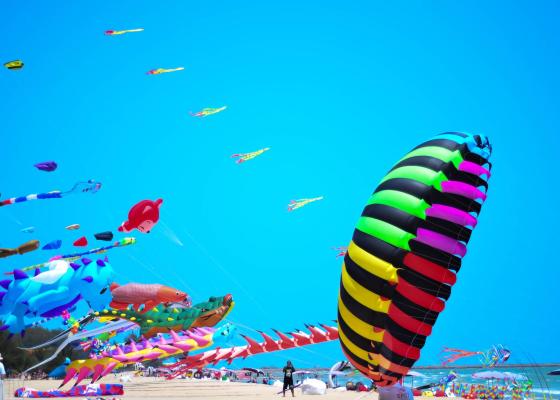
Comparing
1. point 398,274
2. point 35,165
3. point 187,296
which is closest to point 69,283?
point 35,165

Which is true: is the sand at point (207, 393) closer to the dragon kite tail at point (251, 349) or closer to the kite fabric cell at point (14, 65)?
the dragon kite tail at point (251, 349)

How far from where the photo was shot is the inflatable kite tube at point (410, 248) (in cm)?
1091

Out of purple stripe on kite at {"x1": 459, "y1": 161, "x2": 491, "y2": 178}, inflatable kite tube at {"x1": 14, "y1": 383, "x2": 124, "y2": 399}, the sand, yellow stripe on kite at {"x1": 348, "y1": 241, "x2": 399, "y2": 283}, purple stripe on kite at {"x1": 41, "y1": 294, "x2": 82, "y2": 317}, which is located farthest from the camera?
the sand

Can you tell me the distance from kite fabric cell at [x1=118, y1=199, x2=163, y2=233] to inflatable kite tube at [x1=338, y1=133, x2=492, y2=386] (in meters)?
13.6

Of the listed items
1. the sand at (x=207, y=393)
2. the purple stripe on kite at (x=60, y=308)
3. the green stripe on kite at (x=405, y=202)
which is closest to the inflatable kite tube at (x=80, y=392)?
the sand at (x=207, y=393)

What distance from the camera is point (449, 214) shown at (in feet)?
36.1

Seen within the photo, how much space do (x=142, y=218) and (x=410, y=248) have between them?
1468cm

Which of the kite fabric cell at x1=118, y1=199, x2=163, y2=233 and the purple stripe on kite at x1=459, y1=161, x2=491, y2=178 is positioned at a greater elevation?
the purple stripe on kite at x1=459, y1=161, x2=491, y2=178

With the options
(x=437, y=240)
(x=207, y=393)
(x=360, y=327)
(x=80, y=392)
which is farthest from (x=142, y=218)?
(x=437, y=240)

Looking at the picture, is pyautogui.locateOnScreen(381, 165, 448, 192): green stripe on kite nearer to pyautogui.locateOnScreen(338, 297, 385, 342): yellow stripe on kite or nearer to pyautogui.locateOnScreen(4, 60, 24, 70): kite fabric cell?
pyautogui.locateOnScreen(338, 297, 385, 342): yellow stripe on kite

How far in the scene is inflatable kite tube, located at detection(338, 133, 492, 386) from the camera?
35.8ft

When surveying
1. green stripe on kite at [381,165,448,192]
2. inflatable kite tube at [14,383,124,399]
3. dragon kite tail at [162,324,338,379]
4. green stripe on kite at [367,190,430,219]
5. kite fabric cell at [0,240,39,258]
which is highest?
green stripe on kite at [381,165,448,192]

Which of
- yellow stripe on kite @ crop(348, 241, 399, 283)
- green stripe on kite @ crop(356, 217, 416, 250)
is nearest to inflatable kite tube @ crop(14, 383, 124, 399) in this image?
yellow stripe on kite @ crop(348, 241, 399, 283)

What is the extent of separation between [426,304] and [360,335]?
1222 millimetres
